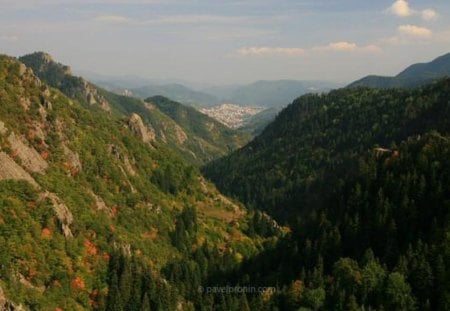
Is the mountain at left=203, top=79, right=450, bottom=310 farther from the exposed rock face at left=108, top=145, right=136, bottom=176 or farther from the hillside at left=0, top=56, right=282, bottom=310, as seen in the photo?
the exposed rock face at left=108, top=145, right=136, bottom=176

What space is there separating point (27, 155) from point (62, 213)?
2340 cm

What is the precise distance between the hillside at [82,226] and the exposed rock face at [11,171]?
32cm

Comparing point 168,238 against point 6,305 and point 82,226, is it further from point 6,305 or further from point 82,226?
point 6,305

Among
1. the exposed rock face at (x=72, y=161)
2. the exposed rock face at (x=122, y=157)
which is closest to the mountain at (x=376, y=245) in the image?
the exposed rock face at (x=72, y=161)

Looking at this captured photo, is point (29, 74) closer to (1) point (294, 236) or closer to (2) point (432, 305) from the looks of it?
(1) point (294, 236)

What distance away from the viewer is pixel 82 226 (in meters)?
136

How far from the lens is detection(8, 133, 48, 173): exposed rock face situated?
13862 cm

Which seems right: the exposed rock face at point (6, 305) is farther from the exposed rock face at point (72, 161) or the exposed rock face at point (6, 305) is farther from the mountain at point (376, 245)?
the exposed rock face at point (72, 161)

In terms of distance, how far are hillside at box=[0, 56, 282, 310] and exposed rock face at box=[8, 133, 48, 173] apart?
1.24 feet

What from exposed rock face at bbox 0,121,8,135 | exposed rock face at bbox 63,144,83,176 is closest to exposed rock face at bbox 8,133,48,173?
exposed rock face at bbox 0,121,8,135

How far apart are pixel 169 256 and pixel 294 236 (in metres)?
38.9

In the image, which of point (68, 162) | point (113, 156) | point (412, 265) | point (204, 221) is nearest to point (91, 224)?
point (68, 162)

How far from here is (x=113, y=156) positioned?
18650cm

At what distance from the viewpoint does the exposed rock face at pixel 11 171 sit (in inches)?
4951
